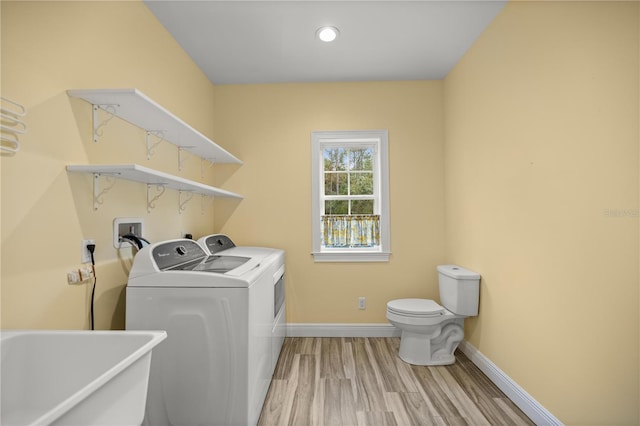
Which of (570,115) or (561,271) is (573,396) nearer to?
(561,271)

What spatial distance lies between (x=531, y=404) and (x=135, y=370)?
2116mm

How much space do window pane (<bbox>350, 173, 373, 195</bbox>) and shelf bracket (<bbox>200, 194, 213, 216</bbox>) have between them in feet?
4.69

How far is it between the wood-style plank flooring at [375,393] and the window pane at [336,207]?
1319mm

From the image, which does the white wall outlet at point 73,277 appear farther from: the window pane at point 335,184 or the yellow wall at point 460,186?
the window pane at point 335,184

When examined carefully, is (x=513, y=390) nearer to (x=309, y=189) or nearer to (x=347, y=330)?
(x=347, y=330)

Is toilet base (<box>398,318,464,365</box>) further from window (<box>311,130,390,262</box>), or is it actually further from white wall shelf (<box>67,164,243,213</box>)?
→ white wall shelf (<box>67,164,243,213</box>)

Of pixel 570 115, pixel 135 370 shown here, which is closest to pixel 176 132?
pixel 135 370

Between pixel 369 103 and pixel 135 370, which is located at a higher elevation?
pixel 369 103

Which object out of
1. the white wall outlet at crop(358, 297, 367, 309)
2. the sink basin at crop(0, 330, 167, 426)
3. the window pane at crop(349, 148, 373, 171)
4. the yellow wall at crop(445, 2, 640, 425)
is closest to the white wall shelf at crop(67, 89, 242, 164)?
the sink basin at crop(0, 330, 167, 426)

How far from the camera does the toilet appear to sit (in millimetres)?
2490

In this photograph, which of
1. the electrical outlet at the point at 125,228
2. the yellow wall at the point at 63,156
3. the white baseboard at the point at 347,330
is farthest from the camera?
the white baseboard at the point at 347,330

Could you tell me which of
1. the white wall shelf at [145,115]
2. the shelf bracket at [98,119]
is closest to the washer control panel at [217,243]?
the white wall shelf at [145,115]

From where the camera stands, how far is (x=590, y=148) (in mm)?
1454

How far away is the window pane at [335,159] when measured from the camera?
10.8 ft
